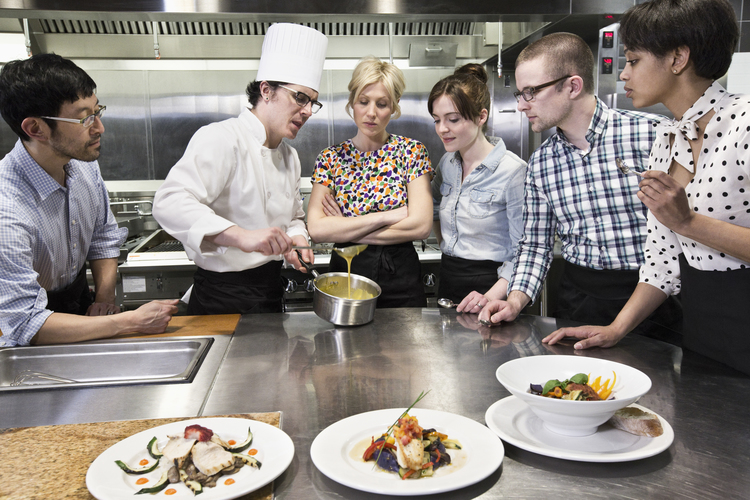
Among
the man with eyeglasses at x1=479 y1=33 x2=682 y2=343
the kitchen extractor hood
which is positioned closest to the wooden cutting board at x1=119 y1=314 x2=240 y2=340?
the man with eyeglasses at x1=479 y1=33 x2=682 y2=343

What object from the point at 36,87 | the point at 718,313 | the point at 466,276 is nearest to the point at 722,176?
the point at 718,313

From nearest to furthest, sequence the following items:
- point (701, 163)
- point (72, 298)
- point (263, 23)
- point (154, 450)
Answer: point (154, 450)
point (701, 163)
point (72, 298)
point (263, 23)

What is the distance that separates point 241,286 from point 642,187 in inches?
53.8

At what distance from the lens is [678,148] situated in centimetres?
141

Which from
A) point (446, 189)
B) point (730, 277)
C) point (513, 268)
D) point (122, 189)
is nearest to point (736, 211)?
point (730, 277)

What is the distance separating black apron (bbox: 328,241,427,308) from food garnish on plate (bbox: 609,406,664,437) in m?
1.41

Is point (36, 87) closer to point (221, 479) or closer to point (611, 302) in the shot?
point (221, 479)

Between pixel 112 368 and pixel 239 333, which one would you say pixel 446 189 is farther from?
pixel 112 368

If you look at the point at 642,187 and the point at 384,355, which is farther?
the point at 384,355

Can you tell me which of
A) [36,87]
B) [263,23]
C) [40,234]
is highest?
[263,23]

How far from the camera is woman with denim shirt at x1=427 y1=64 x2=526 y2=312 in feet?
7.21

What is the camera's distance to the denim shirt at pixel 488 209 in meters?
2.21

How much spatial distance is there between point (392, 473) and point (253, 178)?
138 centimetres

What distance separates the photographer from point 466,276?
230 centimetres
